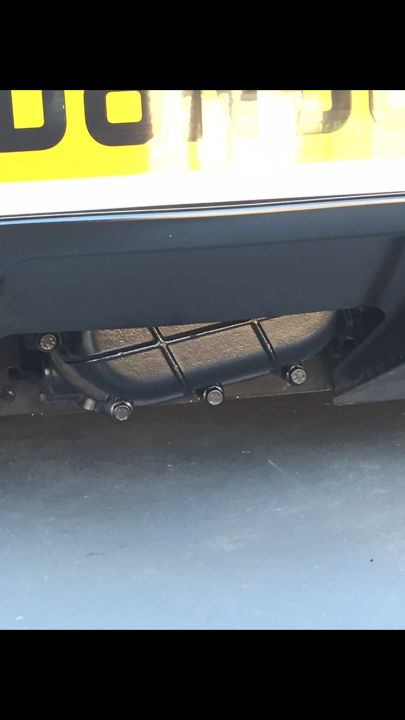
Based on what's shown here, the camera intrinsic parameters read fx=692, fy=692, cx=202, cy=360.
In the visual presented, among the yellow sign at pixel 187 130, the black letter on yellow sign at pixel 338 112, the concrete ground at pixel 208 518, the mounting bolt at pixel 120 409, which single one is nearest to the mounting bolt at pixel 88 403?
the mounting bolt at pixel 120 409

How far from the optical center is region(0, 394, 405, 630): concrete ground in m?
1.28

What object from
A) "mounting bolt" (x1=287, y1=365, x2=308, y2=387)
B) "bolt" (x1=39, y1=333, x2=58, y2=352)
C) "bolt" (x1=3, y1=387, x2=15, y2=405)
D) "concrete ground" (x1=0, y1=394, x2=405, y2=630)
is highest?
"bolt" (x1=39, y1=333, x2=58, y2=352)

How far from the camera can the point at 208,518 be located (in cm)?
159

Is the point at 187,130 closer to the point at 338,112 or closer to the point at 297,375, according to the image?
the point at 338,112

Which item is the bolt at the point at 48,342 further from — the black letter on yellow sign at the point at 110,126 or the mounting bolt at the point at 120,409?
the black letter on yellow sign at the point at 110,126

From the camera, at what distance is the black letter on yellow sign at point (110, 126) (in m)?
1.15

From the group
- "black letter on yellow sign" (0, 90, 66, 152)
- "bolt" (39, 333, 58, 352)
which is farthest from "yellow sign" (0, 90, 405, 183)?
"bolt" (39, 333, 58, 352)

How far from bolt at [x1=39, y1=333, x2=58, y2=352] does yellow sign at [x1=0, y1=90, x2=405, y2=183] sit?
480mm

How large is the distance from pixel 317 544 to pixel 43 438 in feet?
2.99

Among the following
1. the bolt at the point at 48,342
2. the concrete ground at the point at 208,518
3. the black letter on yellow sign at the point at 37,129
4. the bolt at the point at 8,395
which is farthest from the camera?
the bolt at the point at 8,395

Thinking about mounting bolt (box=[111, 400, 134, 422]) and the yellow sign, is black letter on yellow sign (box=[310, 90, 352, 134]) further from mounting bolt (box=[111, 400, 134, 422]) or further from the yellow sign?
mounting bolt (box=[111, 400, 134, 422])

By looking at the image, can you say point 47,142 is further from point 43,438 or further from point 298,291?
point 43,438

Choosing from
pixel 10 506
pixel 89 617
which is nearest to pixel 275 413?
pixel 10 506

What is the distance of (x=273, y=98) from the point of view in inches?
46.6
